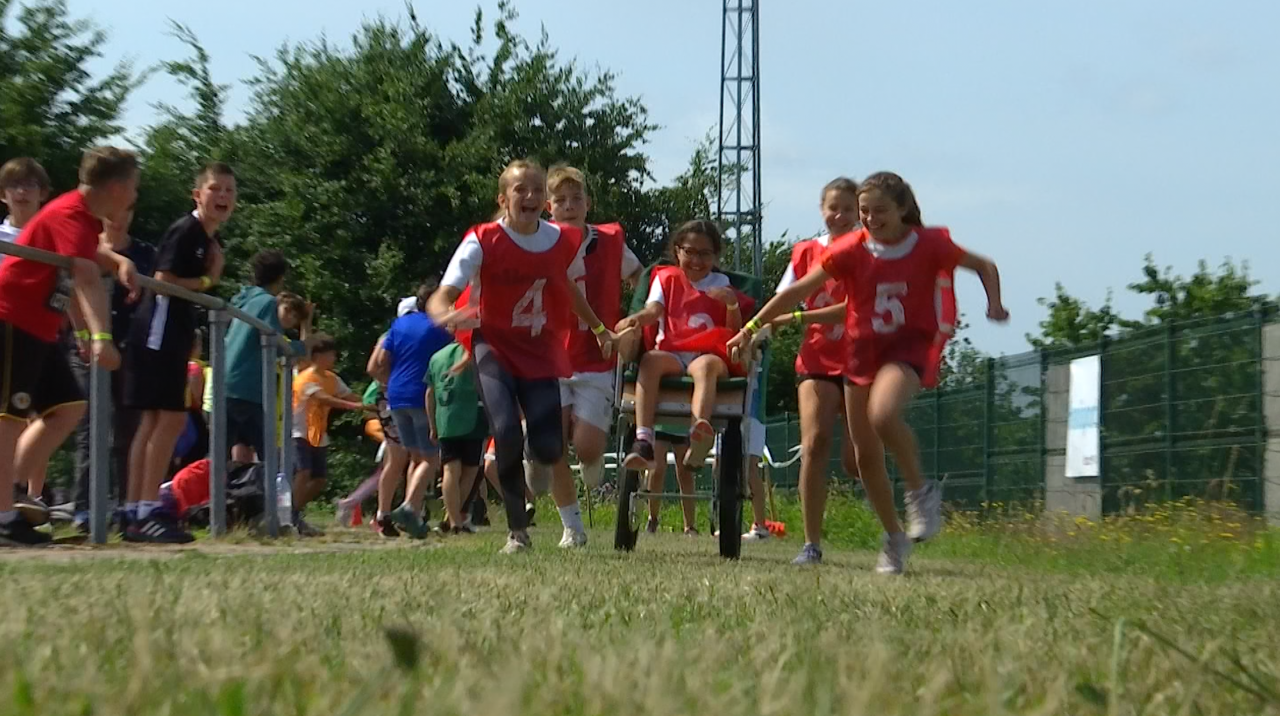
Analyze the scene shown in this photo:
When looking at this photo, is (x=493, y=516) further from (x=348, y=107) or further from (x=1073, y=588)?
(x=348, y=107)

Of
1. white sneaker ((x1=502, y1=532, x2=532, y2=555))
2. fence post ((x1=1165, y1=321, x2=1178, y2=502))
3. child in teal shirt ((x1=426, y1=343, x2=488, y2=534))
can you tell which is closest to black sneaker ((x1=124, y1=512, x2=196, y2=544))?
white sneaker ((x1=502, y1=532, x2=532, y2=555))

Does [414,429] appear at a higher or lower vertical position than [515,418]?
lower

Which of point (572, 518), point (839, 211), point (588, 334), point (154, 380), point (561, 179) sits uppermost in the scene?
point (561, 179)

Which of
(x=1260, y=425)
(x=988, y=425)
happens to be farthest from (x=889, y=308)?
(x=988, y=425)

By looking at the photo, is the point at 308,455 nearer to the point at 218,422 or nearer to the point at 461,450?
the point at 461,450

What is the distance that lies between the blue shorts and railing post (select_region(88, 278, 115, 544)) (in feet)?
15.0

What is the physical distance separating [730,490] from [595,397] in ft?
5.02

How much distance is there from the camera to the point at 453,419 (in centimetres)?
1234

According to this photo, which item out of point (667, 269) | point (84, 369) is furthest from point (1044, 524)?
point (84, 369)

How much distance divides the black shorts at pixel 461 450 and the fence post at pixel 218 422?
8.91ft

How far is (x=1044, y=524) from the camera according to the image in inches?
593

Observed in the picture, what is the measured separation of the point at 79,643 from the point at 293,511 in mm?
8924

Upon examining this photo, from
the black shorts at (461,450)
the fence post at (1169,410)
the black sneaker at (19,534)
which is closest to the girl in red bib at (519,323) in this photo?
the black sneaker at (19,534)

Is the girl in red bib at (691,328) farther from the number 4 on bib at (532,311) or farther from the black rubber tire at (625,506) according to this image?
the number 4 on bib at (532,311)
